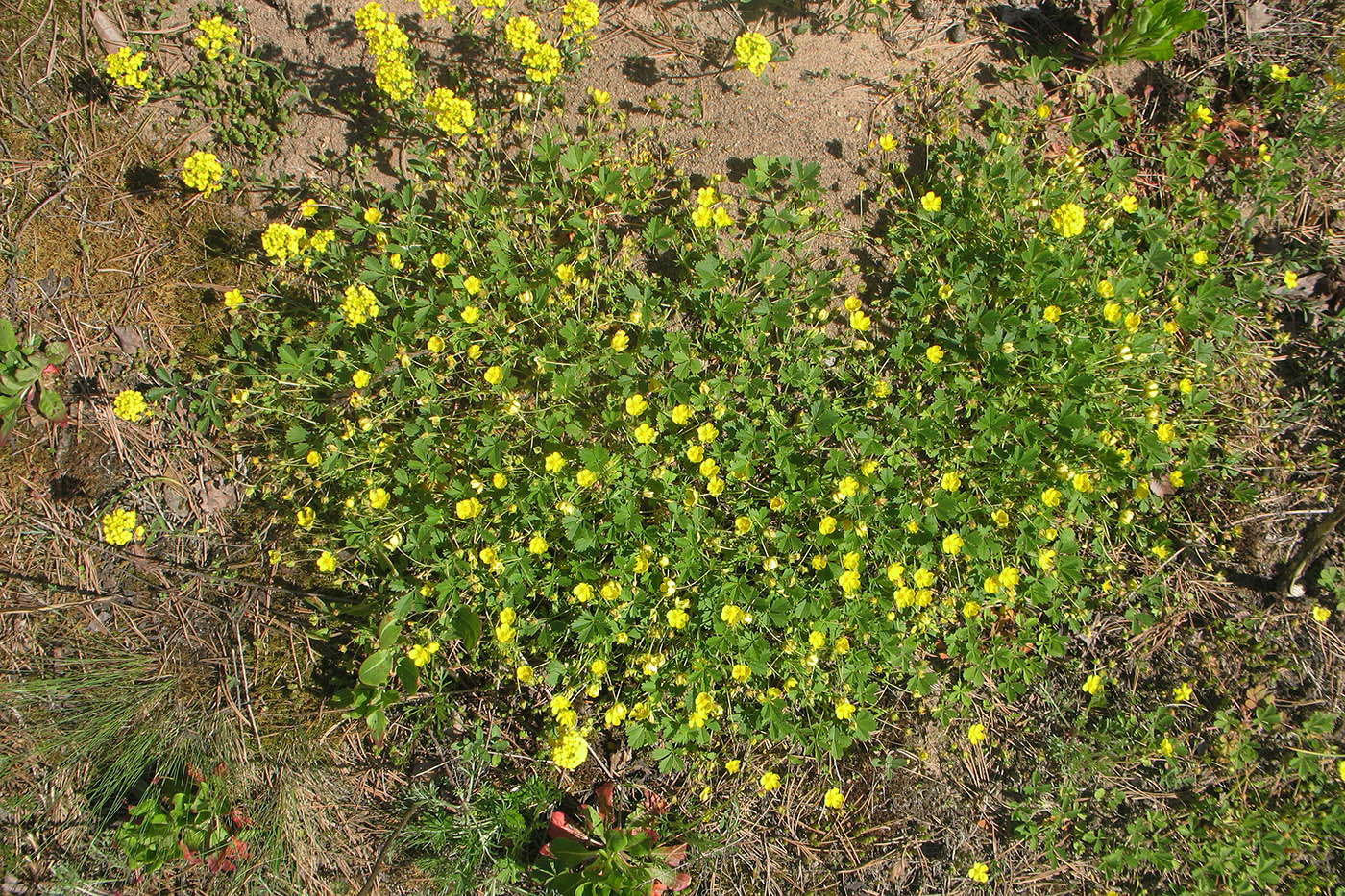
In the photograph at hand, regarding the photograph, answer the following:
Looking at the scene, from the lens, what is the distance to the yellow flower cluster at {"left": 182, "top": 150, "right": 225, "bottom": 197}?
3.50 m

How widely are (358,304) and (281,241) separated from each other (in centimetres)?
46

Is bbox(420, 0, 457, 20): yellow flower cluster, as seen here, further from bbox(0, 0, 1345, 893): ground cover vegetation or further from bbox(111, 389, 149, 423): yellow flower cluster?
bbox(111, 389, 149, 423): yellow flower cluster

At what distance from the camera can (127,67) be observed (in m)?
3.52

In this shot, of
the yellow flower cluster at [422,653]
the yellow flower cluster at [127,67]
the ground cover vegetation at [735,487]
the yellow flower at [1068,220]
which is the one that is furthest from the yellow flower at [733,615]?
the yellow flower cluster at [127,67]

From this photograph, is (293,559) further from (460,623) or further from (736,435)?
(736,435)

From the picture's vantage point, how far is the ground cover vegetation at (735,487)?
11.0ft

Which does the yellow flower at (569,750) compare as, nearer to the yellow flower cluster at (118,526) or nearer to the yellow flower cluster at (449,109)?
the yellow flower cluster at (118,526)

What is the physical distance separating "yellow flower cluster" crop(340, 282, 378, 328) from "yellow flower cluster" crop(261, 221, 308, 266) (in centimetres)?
33

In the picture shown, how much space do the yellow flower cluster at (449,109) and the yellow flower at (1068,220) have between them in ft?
8.80

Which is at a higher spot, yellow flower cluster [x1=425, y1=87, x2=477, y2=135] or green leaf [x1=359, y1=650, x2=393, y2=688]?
yellow flower cluster [x1=425, y1=87, x2=477, y2=135]

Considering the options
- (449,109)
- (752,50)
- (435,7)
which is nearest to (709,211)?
(752,50)

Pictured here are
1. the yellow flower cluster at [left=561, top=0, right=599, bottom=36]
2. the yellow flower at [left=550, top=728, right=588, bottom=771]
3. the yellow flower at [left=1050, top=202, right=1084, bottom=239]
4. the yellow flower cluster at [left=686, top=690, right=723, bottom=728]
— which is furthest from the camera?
the yellow flower cluster at [left=561, top=0, right=599, bottom=36]

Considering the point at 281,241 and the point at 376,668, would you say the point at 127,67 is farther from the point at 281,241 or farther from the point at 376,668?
the point at 376,668

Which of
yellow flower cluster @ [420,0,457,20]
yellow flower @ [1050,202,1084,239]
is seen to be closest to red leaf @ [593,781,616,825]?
yellow flower @ [1050,202,1084,239]
